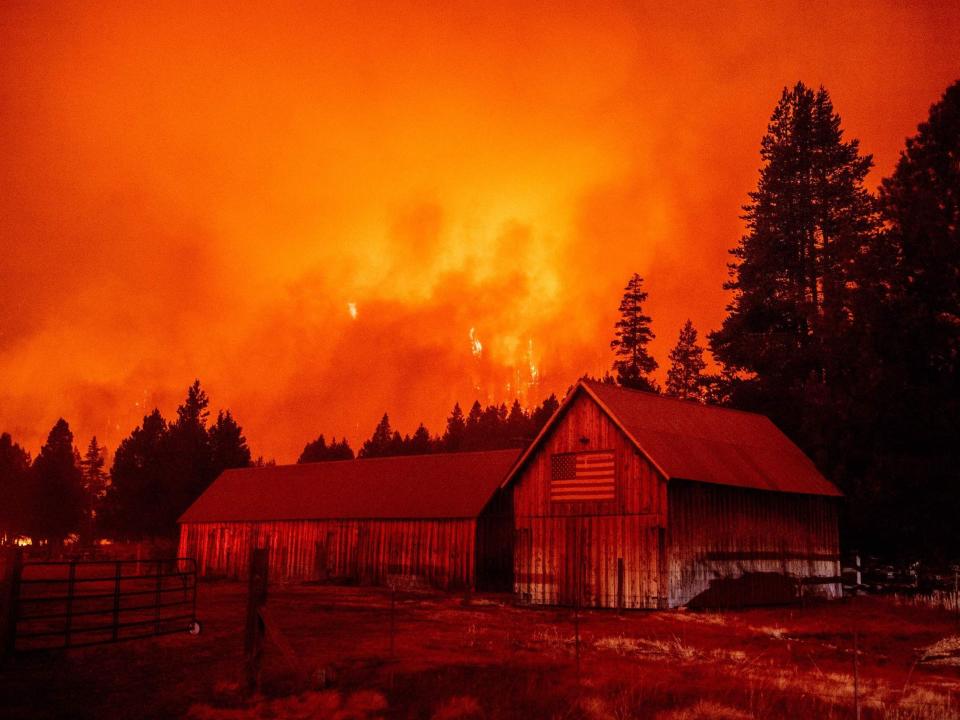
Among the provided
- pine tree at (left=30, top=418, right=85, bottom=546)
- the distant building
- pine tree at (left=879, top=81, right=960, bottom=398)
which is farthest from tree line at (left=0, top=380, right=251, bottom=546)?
pine tree at (left=879, top=81, right=960, bottom=398)

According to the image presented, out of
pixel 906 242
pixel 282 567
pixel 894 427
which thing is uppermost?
pixel 906 242

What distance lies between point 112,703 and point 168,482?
77809 millimetres

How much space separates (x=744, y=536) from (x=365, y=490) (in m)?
24.3

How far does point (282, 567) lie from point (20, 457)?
133 metres

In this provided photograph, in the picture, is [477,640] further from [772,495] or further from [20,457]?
[20,457]

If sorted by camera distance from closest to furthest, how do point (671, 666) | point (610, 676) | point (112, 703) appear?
point (112, 703)
point (610, 676)
point (671, 666)

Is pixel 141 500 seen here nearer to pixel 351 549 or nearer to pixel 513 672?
pixel 351 549

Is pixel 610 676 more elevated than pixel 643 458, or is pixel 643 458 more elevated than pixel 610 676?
pixel 643 458

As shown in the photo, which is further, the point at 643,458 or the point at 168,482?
the point at 168,482

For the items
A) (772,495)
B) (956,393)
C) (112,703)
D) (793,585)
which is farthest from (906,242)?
(112,703)

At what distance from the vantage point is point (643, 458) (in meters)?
31.9

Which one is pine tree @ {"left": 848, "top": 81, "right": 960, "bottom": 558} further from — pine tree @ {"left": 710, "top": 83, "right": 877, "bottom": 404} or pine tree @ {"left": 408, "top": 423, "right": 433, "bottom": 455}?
pine tree @ {"left": 408, "top": 423, "right": 433, "bottom": 455}

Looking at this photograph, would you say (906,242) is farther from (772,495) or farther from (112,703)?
(112,703)

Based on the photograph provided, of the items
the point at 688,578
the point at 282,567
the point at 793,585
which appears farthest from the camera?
the point at 282,567
